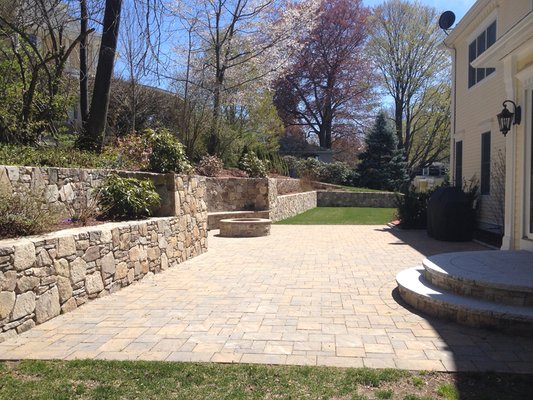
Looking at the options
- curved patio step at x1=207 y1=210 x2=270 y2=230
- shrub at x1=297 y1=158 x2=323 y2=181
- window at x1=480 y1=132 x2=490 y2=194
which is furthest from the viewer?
shrub at x1=297 y1=158 x2=323 y2=181

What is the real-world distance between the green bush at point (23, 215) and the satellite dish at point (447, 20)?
13657 millimetres

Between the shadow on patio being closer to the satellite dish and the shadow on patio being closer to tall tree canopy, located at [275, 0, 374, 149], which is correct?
the satellite dish

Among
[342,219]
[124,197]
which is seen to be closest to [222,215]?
[342,219]

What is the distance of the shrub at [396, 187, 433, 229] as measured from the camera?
555 inches

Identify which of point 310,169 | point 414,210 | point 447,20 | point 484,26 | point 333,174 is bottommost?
point 414,210

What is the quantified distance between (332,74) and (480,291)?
31669mm

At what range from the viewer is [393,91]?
110 ft

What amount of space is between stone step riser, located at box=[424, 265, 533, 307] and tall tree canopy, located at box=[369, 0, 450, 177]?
1102 inches

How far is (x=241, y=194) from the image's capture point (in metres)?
16.1

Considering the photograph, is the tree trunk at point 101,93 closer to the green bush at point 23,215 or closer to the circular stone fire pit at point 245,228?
the green bush at point 23,215

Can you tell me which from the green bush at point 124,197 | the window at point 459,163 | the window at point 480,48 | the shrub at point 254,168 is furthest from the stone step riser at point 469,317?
the shrub at point 254,168

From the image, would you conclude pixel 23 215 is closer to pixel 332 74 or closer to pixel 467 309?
pixel 467 309

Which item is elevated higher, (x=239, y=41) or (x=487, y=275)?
(x=239, y=41)

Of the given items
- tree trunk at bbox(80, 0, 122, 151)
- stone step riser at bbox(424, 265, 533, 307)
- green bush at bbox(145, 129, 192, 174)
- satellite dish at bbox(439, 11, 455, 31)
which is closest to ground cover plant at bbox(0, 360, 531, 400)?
stone step riser at bbox(424, 265, 533, 307)
